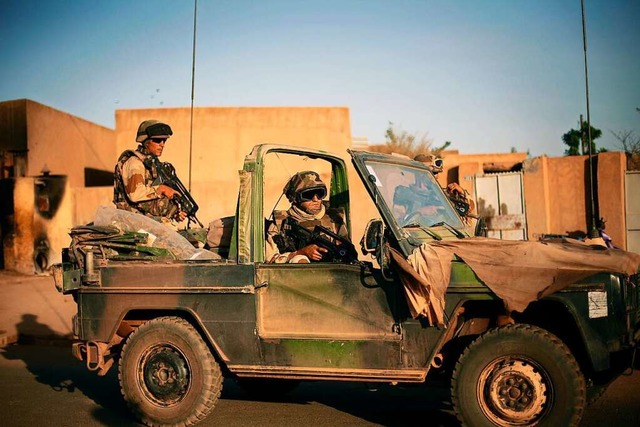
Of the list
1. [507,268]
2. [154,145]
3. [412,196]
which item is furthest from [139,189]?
[507,268]

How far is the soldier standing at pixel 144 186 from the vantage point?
6461 millimetres

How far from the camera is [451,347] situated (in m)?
4.73

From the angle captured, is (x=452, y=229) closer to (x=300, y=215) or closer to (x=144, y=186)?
(x=300, y=215)

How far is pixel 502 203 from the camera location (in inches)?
573

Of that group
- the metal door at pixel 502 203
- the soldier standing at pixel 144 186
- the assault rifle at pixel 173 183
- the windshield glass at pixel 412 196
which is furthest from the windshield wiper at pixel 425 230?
the metal door at pixel 502 203

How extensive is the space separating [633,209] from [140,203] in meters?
10.3

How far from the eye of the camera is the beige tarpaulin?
4.25m

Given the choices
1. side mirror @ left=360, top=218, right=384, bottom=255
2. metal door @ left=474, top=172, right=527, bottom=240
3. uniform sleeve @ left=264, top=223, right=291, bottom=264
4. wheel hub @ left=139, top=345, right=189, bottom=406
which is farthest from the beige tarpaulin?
metal door @ left=474, top=172, right=527, bottom=240

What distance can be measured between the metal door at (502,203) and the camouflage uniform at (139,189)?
9.35 metres

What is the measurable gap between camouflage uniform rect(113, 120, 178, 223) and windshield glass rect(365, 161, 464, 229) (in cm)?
239

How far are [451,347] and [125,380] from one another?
2608 mm

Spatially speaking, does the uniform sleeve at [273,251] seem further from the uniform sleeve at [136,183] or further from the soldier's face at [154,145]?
the soldier's face at [154,145]

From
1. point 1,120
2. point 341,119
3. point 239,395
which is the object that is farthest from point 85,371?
point 1,120

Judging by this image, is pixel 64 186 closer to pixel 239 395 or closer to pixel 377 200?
pixel 239 395
